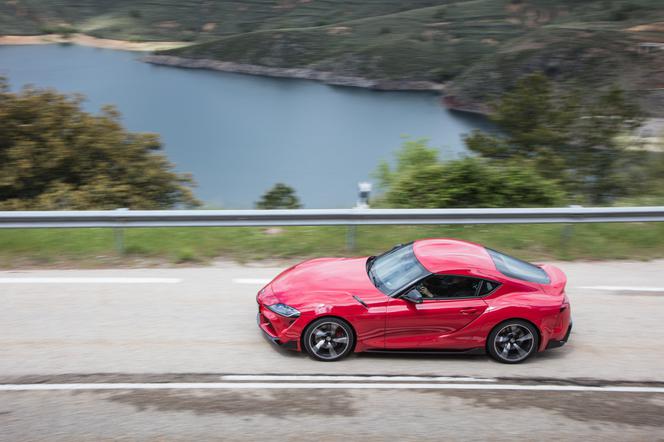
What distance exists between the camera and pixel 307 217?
10508mm

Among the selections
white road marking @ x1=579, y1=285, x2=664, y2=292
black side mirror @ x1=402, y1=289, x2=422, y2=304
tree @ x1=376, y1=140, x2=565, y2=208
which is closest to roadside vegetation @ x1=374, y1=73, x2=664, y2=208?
tree @ x1=376, y1=140, x2=565, y2=208

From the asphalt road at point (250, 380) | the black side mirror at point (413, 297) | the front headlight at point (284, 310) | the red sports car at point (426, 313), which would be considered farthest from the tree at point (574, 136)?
the front headlight at point (284, 310)

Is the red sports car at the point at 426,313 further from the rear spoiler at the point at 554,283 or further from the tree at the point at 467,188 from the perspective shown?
the tree at the point at 467,188

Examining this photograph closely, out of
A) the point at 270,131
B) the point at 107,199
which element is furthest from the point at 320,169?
the point at 107,199

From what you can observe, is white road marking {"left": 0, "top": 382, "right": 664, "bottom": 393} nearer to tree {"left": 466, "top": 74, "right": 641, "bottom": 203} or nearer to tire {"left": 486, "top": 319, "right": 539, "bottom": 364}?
tire {"left": 486, "top": 319, "right": 539, "bottom": 364}

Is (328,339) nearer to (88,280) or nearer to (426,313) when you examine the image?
(426,313)

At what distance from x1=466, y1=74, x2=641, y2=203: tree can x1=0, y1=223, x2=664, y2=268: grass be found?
521 inches

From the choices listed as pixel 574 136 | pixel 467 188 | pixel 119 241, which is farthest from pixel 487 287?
pixel 574 136

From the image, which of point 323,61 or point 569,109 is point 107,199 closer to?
point 569,109

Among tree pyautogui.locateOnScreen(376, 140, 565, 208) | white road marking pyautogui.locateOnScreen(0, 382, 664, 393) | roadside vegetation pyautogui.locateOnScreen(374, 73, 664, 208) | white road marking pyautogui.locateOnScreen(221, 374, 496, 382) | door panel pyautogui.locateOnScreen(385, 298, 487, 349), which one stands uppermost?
roadside vegetation pyautogui.locateOnScreen(374, 73, 664, 208)

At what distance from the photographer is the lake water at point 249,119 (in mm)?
43312

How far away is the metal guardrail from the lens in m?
10.1

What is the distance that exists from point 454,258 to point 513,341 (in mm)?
1104

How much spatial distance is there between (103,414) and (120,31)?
350ft
